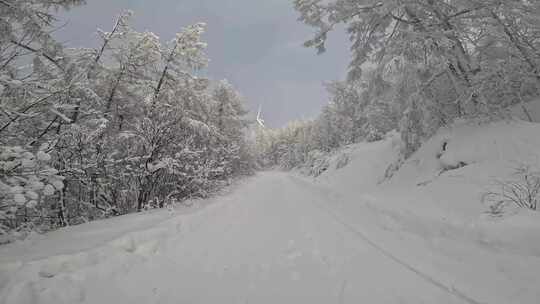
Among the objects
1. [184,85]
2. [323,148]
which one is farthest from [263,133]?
[184,85]

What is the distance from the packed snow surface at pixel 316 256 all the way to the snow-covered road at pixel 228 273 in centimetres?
1

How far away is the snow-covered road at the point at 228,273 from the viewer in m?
2.38

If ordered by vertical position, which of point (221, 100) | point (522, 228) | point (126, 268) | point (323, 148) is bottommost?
point (126, 268)

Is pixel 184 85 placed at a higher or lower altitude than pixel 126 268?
higher

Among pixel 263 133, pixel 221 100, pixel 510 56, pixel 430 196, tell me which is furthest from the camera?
pixel 263 133

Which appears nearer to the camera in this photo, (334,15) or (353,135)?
(334,15)

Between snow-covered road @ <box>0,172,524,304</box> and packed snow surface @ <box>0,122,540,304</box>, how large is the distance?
0.5 inches

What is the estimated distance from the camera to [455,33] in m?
6.37

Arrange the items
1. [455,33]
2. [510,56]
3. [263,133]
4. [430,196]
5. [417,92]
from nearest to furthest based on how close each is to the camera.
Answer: [430,196] < [510,56] < [455,33] < [417,92] < [263,133]

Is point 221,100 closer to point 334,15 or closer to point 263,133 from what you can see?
point 334,15

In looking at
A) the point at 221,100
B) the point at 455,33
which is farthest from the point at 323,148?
the point at 455,33

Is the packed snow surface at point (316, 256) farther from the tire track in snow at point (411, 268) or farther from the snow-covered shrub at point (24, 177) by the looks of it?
the snow-covered shrub at point (24, 177)

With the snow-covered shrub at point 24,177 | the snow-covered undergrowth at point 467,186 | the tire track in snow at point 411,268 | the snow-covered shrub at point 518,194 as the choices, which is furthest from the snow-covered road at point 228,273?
the snow-covered shrub at point 518,194

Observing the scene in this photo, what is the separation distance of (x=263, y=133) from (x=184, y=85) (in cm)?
5913
